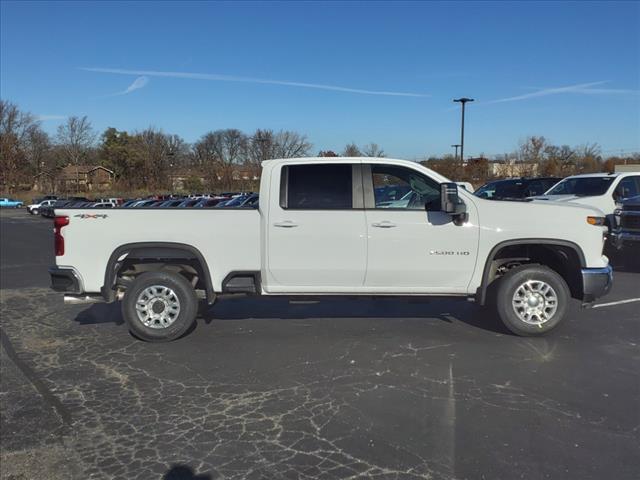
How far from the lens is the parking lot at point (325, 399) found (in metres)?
3.38

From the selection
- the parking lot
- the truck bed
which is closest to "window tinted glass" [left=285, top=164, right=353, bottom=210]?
the truck bed

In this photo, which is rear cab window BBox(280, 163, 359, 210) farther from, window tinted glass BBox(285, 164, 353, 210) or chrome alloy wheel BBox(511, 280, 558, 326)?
chrome alloy wheel BBox(511, 280, 558, 326)

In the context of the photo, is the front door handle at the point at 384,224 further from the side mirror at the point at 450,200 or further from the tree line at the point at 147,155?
the tree line at the point at 147,155

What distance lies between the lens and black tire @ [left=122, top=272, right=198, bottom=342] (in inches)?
231

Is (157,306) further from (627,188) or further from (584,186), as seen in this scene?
(627,188)

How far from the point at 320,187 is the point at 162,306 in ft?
7.02

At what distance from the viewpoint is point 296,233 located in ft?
18.9

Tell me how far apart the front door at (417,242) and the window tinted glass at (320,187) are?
0.21 m


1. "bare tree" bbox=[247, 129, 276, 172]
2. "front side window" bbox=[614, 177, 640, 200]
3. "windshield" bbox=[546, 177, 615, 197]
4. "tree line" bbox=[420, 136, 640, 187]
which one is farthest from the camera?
"bare tree" bbox=[247, 129, 276, 172]

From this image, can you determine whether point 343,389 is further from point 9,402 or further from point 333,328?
point 9,402

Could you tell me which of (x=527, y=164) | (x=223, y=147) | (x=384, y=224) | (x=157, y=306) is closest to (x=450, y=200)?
(x=384, y=224)

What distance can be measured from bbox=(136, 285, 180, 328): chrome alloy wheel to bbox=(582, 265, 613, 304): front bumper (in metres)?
4.35

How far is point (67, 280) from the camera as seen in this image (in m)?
5.85

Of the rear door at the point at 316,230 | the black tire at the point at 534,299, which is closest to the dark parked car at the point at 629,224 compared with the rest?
the black tire at the point at 534,299
